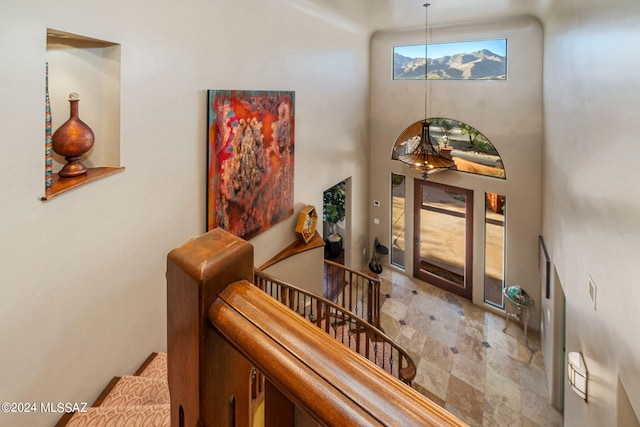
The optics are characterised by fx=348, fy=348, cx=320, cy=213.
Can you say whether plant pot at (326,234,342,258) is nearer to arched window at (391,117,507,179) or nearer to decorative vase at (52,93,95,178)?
arched window at (391,117,507,179)

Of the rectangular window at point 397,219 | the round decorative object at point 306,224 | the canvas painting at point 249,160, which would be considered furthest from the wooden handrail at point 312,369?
the rectangular window at point 397,219

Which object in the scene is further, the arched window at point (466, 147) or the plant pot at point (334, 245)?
the plant pot at point (334, 245)

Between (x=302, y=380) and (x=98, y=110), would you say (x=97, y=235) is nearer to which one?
(x=98, y=110)

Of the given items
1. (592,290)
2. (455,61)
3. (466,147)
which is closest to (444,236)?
(466,147)

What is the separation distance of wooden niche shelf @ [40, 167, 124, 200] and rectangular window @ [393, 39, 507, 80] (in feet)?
19.8

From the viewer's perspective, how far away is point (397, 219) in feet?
25.6

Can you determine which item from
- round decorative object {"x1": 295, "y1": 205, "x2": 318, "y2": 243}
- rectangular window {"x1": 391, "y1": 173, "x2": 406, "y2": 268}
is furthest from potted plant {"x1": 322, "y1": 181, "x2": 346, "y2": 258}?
round decorative object {"x1": 295, "y1": 205, "x2": 318, "y2": 243}

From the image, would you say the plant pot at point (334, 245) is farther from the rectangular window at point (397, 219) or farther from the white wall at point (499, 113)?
the white wall at point (499, 113)

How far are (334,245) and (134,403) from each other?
5.24 m

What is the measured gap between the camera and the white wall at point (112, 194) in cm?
184

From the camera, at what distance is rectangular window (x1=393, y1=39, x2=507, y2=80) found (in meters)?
6.08

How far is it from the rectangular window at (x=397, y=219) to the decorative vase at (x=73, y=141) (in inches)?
244

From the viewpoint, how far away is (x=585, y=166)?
2842 millimetres

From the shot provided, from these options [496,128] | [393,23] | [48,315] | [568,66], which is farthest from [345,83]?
[48,315]
